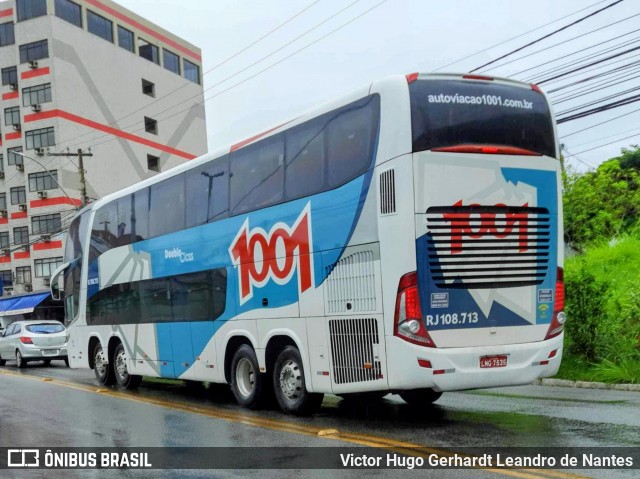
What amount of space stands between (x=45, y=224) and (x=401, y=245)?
162 ft

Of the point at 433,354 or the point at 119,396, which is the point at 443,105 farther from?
the point at 119,396

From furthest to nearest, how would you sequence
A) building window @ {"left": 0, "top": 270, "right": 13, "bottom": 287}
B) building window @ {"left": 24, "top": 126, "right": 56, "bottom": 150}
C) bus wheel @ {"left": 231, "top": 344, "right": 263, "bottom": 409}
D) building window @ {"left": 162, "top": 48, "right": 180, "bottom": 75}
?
building window @ {"left": 162, "top": 48, "right": 180, "bottom": 75}
building window @ {"left": 0, "top": 270, "right": 13, "bottom": 287}
building window @ {"left": 24, "top": 126, "right": 56, "bottom": 150}
bus wheel @ {"left": 231, "top": 344, "right": 263, "bottom": 409}

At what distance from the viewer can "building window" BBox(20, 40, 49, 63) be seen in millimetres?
54531

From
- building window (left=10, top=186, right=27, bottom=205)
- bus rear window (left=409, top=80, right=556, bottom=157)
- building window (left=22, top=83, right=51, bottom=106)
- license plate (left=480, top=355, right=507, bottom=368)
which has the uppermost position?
building window (left=22, top=83, right=51, bottom=106)

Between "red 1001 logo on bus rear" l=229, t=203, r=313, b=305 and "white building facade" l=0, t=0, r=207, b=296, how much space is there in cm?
4109

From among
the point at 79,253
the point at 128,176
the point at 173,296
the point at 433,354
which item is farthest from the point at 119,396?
the point at 128,176

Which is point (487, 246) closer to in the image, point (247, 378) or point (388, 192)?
point (388, 192)

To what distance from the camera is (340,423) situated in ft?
33.1

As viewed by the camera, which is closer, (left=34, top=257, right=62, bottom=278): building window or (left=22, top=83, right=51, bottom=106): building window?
(left=22, top=83, right=51, bottom=106): building window

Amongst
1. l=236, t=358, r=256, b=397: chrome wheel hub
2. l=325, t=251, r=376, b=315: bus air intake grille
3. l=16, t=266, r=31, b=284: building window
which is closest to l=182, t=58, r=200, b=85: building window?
l=16, t=266, r=31, b=284: building window

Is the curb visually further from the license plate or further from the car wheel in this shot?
the car wheel

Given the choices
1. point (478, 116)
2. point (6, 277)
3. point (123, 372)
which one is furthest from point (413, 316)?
point (6, 277)

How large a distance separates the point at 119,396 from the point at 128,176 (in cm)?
4697

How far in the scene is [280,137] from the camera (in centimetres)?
1119
